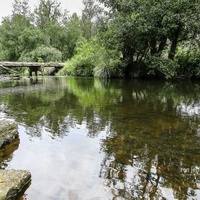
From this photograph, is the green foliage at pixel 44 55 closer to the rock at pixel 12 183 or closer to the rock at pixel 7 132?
the rock at pixel 7 132

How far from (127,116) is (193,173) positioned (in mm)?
3962

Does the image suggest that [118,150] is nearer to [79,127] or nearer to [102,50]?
[79,127]

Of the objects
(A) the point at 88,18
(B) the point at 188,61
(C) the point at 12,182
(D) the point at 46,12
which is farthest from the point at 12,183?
Answer: (A) the point at 88,18

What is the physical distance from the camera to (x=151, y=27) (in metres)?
20.6

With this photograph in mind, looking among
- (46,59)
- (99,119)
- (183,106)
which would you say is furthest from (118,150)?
(46,59)

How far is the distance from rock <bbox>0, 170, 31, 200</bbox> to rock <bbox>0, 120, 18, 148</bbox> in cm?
165

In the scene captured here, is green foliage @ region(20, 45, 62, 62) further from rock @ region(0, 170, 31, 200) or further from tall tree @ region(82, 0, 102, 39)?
rock @ region(0, 170, 31, 200)

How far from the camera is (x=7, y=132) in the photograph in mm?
5254

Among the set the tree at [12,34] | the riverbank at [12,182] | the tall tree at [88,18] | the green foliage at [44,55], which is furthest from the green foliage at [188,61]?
the tree at [12,34]

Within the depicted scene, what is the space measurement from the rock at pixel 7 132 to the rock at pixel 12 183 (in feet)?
5.41

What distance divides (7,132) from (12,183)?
228 centimetres

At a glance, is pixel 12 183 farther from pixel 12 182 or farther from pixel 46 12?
pixel 46 12

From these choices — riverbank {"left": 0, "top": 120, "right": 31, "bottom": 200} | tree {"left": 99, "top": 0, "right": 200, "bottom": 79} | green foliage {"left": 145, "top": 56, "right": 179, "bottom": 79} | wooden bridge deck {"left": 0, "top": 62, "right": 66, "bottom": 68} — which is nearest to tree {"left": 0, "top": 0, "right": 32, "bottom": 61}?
wooden bridge deck {"left": 0, "top": 62, "right": 66, "bottom": 68}

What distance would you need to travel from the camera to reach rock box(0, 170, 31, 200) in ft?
9.72
